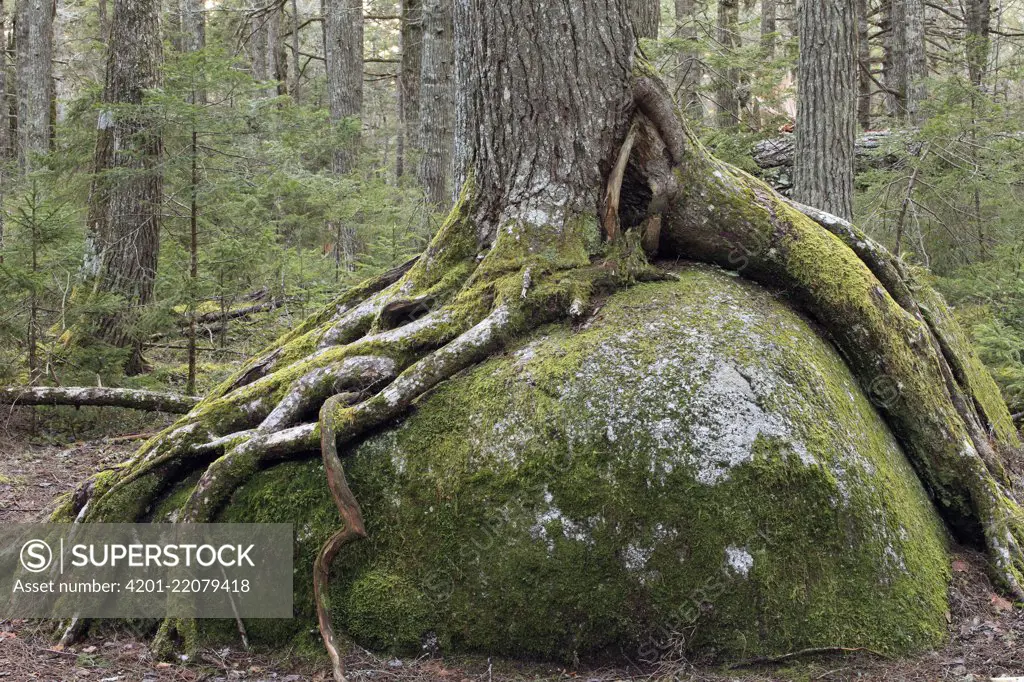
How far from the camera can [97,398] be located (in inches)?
273

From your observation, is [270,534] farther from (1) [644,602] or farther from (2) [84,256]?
(2) [84,256]

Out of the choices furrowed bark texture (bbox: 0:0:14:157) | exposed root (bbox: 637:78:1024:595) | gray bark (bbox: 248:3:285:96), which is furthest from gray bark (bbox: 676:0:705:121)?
furrowed bark texture (bbox: 0:0:14:157)

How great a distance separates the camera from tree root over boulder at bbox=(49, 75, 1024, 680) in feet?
12.8

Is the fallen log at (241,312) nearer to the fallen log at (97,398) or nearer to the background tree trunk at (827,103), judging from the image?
the fallen log at (97,398)

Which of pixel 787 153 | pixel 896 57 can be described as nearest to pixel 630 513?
pixel 787 153

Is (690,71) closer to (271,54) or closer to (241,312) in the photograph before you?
(241,312)

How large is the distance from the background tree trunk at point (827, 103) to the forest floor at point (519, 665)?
4.65 metres

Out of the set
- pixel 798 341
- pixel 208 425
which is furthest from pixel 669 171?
pixel 208 425

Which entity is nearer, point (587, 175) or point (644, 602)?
point (644, 602)

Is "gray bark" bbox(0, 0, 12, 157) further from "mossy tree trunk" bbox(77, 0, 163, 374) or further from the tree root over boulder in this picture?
the tree root over boulder

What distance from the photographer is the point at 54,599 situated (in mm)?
3941

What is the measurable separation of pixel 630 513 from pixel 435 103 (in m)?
9.88

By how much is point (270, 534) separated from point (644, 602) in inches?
74.3

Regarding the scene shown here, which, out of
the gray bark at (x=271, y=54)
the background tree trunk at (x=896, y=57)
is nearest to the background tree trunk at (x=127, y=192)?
the background tree trunk at (x=896, y=57)
